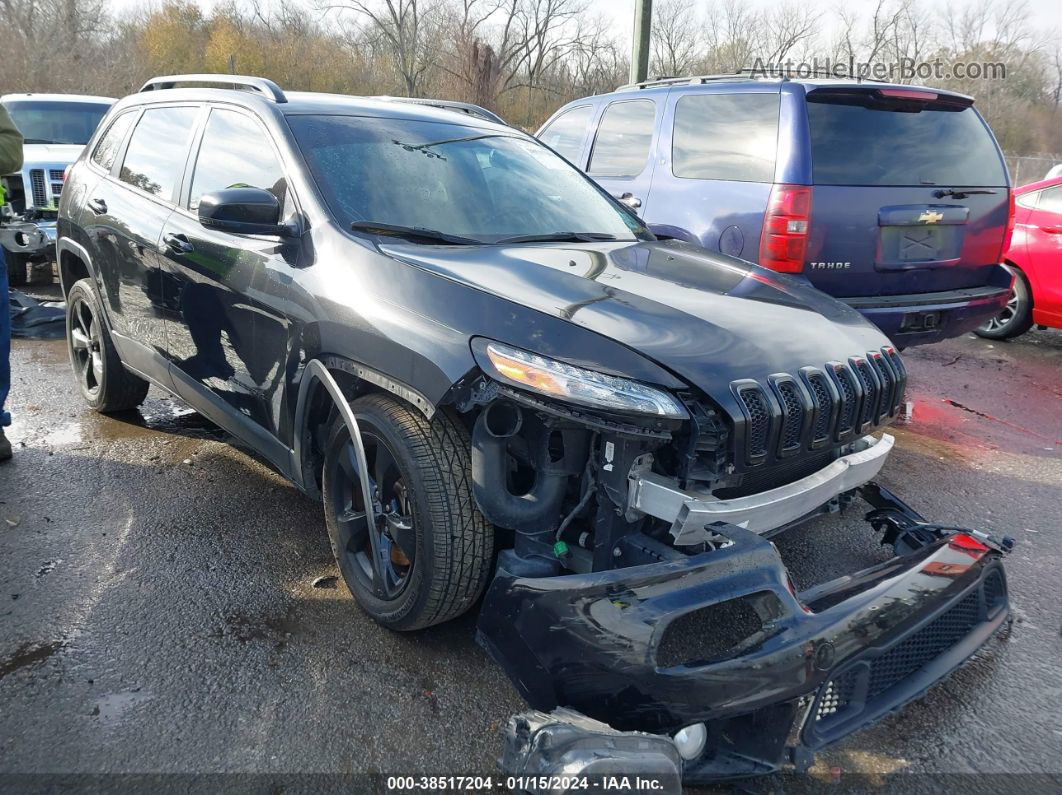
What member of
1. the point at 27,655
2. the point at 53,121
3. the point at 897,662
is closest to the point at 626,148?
the point at 897,662

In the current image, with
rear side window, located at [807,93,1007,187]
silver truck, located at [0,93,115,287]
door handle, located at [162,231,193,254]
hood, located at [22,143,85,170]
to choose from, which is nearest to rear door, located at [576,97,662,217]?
rear side window, located at [807,93,1007,187]

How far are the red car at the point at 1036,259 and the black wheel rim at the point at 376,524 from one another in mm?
6263

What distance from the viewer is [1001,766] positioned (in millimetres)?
2342

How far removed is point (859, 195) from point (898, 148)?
1.67ft

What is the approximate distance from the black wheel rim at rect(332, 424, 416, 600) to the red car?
6.26 m

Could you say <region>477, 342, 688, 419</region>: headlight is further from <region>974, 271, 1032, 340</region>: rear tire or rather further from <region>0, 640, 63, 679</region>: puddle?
<region>974, 271, 1032, 340</region>: rear tire

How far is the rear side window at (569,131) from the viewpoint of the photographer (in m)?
6.92

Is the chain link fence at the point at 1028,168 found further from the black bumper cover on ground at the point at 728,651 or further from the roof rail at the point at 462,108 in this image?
the black bumper cover on ground at the point at 728,651

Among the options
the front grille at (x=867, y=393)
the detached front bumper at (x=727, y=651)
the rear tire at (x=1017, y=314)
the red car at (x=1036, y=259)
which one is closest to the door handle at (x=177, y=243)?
the detached front bumper at (x=727, y=651)

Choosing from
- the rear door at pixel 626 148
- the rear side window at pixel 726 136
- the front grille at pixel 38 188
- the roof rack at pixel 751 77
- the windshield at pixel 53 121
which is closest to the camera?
the rear side window at pixel 726 136

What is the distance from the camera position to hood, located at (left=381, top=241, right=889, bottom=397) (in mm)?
2371

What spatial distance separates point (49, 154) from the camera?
9.77 metres

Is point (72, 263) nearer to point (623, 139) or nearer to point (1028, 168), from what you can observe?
point (623, 139)

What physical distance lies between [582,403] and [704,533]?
0.49m
